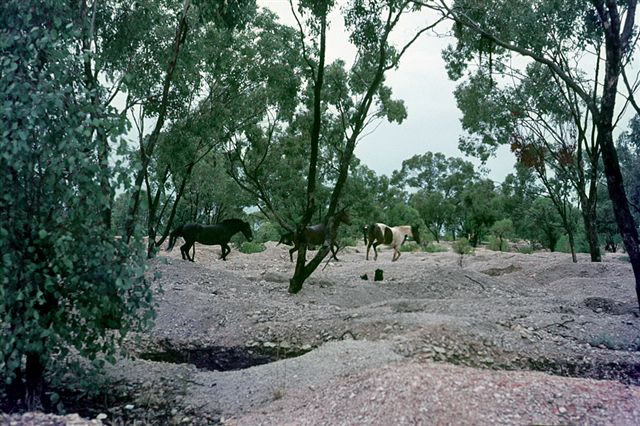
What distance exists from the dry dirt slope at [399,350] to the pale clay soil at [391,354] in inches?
0.9

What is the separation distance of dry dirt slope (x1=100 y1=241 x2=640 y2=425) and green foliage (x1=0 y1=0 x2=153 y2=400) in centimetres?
188

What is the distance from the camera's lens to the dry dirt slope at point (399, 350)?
5.75 metres

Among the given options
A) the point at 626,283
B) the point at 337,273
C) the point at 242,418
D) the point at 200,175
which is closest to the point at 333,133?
the point at 337,273

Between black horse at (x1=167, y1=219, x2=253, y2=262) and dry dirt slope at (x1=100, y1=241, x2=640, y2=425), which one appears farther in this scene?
black horse at (x1=167, y1=219, x2=253, y2=262)

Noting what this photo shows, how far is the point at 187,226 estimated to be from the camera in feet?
73.3

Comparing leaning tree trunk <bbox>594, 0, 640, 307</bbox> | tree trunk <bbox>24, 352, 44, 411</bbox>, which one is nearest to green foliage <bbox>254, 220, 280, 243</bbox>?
leaning tree trunk <bbox>594, 0, 640, 307</bbox>

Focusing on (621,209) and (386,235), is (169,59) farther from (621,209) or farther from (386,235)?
(386,235)

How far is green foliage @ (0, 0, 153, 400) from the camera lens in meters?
5.48

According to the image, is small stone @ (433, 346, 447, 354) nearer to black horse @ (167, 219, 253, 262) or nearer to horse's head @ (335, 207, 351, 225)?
horse's head @ (335, 207, 351, 225)

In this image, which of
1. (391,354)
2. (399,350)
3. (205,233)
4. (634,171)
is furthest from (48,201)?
(634,171)

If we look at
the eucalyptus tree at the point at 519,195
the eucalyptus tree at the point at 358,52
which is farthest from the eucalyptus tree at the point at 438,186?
the eucalyptus tree at the point at 358,52

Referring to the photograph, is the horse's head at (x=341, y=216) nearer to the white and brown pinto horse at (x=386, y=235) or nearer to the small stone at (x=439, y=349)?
the white and brown pinto horse at (x=386, y=235)

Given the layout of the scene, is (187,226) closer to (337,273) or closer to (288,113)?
(337,273)

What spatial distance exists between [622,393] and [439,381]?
5.74 feet
